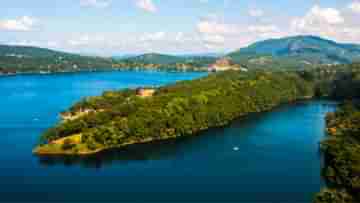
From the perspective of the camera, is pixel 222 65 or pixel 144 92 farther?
pixel 222 65

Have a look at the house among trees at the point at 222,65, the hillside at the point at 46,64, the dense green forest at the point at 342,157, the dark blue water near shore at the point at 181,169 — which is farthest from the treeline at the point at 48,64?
the dense green forest at the point at 342,157

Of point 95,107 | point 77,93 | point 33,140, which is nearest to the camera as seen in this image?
point 33,140

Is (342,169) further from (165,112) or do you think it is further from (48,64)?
(48,64)

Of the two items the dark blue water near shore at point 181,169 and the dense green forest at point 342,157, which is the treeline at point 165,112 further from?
the dense green forest at point 342,157

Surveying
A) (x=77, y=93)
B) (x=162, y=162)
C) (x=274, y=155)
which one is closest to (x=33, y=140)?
(x=162, y=162)

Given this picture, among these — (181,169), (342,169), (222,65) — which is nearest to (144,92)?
(181,169)

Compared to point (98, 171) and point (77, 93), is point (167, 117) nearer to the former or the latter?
point (98, 171)
